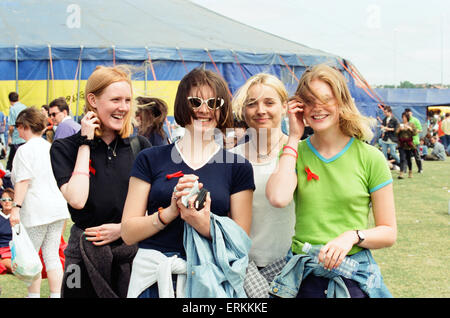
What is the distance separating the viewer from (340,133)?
8.10 ft

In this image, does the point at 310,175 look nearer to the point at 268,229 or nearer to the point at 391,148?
the point at 268,229

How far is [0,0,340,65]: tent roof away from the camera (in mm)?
15844

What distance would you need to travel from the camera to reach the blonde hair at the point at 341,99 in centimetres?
241

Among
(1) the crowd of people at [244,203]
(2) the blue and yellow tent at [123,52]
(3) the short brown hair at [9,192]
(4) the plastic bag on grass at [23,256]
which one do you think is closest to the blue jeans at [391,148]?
(2) the blue and yellow tent at [123,52]

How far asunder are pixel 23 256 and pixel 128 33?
45.2ft

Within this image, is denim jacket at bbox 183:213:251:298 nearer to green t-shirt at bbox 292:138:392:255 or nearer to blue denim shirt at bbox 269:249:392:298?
blue denim shirt at bbox 269:249:392:298

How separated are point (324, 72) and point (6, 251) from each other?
522cm

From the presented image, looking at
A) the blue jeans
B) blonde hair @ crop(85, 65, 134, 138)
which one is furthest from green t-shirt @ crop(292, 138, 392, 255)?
the blue jeans

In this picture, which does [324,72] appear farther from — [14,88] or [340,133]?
[14,88]

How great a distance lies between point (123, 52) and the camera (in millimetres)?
15672

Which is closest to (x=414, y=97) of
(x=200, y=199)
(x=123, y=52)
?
(x=123, y=52)

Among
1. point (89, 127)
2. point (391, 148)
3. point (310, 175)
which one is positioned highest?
point (89, 127)

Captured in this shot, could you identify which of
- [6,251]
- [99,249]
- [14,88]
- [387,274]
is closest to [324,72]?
[99,249]

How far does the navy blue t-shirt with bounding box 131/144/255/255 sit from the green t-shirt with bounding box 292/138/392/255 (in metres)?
0.29
